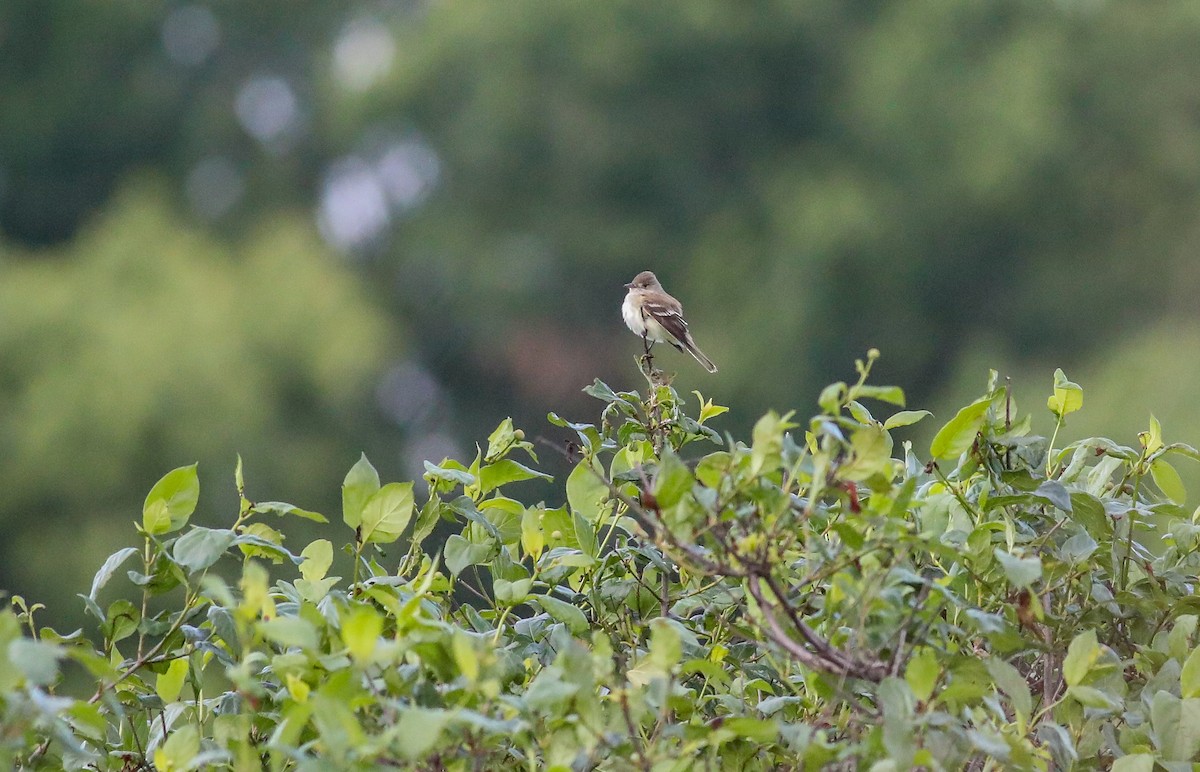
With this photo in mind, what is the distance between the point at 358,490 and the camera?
166 centimetres

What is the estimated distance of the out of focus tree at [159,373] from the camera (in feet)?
47.1

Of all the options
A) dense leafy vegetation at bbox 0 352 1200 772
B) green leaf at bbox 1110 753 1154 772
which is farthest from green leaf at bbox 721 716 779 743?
green leaf at bbox 1110 753 1154 772

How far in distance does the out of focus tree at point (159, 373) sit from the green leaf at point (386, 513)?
1151 centimetres

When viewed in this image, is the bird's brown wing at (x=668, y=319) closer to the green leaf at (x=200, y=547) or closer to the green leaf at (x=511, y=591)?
the green leaf at (x=511, y=591)

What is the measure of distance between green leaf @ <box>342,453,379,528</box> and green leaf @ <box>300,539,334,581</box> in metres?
0.13

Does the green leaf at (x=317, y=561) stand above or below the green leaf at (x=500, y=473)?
below

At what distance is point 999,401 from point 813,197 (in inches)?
742

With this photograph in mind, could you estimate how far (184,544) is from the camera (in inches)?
62.4

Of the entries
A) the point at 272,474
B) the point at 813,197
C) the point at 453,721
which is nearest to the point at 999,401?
the point at 453,721

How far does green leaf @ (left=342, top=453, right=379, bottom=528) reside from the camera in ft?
5.43

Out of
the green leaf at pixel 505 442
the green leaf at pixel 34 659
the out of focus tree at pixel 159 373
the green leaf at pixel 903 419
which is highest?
the out of focus tree at pixel 159 373

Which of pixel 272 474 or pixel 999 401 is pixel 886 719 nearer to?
pixel 999 401

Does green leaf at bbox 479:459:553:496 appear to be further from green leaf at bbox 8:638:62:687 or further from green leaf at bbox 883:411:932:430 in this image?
green leaf at bbox 8:638:62:687

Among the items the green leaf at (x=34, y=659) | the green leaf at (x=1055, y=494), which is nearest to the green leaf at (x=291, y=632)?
the green leaf at (x=34, y=659)
